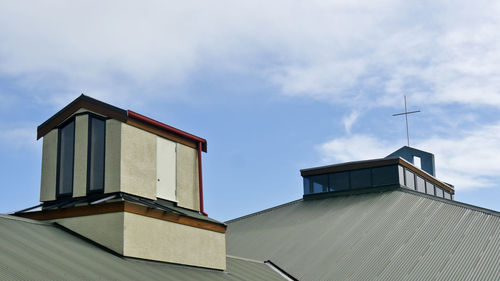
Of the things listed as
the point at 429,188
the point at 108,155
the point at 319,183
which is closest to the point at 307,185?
the point at 319,183

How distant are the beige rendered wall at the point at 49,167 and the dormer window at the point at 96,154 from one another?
1.57m

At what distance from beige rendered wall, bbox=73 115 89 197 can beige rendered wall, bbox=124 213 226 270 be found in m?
2.58

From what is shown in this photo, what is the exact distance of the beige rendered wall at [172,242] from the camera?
18219 mm

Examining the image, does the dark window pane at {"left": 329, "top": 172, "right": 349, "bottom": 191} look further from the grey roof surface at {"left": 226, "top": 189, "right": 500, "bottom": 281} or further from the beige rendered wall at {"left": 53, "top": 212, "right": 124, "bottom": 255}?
the beige rendered wall at {"left": 53, "top": 212, "right": 124, "bottom": 255}

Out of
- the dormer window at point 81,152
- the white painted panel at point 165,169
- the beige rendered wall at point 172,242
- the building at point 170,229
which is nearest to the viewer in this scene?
the building at point 170,229

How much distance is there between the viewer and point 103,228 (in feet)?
59.8

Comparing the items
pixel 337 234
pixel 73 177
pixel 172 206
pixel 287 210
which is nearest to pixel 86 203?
pixel 73 177

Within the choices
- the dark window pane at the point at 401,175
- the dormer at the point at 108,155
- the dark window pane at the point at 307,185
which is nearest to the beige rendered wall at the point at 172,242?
the dormer at the point at 108,155

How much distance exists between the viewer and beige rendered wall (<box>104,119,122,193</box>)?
63.6 ft

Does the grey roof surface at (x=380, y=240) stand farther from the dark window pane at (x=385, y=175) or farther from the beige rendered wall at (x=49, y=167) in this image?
the beige rendered wall at (x=49, y=167)

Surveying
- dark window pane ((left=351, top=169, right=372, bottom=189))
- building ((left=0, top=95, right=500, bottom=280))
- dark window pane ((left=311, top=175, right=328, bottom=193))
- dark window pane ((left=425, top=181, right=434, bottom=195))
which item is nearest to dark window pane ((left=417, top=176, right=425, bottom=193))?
dark window pane ((left=425, top=181, right=434, bottom=195))

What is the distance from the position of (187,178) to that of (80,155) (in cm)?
392

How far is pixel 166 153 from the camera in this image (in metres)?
21.7

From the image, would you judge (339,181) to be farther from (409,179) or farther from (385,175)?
(409,179)
